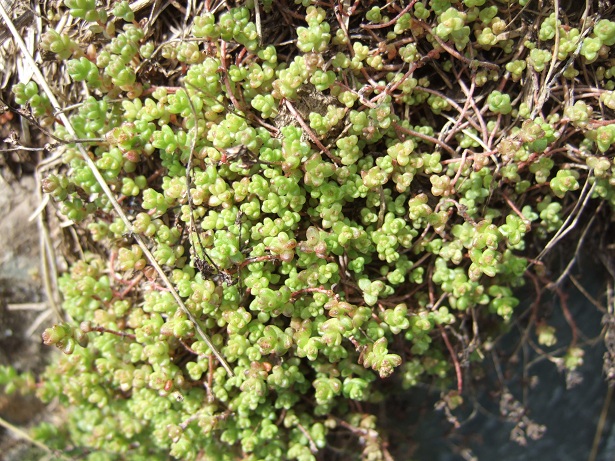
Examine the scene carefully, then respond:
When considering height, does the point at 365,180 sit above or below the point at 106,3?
below

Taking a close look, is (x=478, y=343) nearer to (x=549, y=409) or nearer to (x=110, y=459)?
(x=549, y=409)

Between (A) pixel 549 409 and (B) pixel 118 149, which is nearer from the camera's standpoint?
(B) pixel 118 149

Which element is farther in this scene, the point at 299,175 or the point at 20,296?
the point at 20,296

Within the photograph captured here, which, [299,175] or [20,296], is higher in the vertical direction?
[299,175]

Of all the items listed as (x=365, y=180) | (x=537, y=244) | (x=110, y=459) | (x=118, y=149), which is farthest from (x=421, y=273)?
(x=110, y=459)

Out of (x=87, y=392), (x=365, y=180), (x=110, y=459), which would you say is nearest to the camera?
(x=365, y=180)

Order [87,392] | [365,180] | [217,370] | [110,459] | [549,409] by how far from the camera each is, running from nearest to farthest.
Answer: [365,180] → [217,370] → [87,392] → [110,459] → [549,409]

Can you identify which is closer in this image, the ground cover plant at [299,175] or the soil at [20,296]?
the ground cover plant at [299,175]

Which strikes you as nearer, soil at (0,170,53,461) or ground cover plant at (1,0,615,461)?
ground cover plant at (1,0,615,461)
